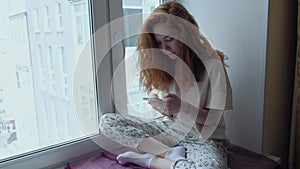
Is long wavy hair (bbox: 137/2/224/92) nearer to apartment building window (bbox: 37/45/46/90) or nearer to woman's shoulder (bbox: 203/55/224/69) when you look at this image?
woman's shoulder (bbox: 203/55/224/69)

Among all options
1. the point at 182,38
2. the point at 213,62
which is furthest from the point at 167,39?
the point at 213,62

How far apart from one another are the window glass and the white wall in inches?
23.5

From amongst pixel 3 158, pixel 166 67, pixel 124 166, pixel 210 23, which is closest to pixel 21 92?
pixel 3 158

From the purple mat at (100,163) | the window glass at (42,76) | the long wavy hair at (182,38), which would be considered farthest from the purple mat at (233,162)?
the long wavy hair at (182,38)

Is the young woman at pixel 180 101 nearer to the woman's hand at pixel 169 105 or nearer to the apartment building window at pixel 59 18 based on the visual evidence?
the woman's hand at pixel 169 105

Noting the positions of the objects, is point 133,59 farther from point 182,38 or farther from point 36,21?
point 36,21

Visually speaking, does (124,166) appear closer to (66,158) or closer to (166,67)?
(66,158)

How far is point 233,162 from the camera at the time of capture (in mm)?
1028

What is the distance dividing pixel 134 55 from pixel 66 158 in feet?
1.71

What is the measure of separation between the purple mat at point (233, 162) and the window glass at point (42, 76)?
0.42ft

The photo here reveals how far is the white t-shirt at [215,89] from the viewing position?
99cm

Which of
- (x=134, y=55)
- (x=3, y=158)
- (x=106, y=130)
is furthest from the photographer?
(x=134, y=55)

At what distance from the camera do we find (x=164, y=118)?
4.05ft

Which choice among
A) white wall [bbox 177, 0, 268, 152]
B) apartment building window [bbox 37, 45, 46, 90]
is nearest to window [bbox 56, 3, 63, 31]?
apartment building window [bbox 37, 45, 46, 90]
